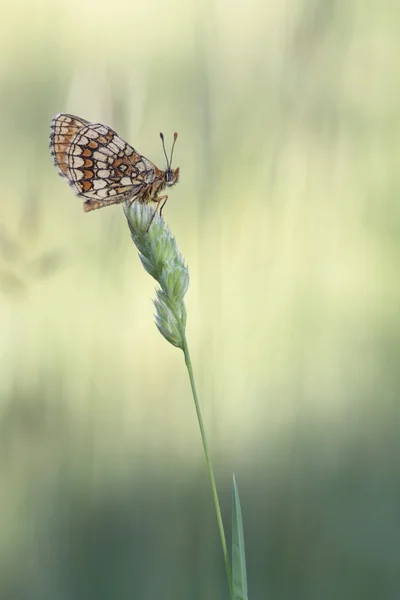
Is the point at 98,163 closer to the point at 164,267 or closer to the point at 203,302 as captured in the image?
the point at 164,267

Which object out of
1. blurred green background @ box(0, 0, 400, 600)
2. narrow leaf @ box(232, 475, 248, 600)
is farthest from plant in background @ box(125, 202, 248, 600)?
blurred green background @ box(0, 0, 400, 600)

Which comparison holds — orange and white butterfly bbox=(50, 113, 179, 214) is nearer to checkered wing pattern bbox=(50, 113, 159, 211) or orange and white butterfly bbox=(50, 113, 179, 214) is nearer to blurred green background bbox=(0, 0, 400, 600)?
checkered wing pattern bbox=(50, 113, 159, 211)

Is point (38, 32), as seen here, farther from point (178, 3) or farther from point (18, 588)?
point (18, 588)

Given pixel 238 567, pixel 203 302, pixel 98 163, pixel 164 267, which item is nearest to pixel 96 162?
pixel 98 163

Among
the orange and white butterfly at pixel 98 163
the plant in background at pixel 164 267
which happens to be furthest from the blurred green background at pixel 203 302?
the plant in background at pixel 164 267

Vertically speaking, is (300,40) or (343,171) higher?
(300,40)

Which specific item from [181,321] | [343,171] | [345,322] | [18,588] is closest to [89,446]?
[18,588]

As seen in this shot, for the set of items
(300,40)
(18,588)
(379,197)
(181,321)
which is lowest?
(18,588)
